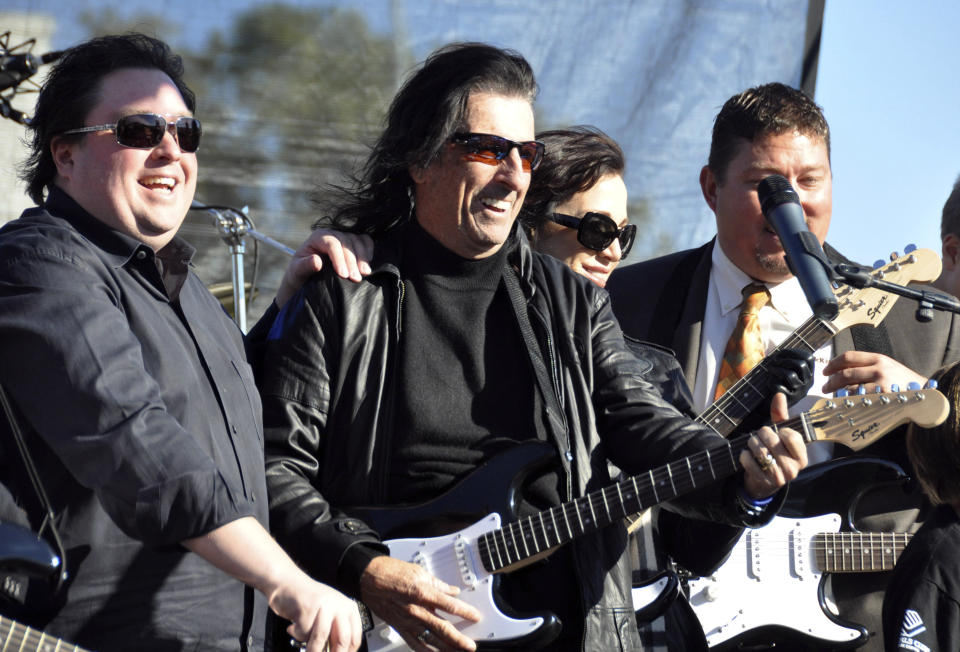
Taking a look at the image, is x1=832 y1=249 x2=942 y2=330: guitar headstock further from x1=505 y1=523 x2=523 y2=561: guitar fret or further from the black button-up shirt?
the black button-up shirt

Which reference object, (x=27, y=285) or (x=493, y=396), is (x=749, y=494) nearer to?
(x=493, y=396)

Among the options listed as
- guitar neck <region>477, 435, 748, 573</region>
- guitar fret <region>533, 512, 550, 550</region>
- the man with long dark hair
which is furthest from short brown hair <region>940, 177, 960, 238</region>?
the man with long dark hair

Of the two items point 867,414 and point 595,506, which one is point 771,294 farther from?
point 595,506

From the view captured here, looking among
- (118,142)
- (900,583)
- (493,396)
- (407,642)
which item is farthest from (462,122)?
(900,583)

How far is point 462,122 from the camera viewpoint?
302 cm

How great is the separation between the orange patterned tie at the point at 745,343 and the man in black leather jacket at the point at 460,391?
2.44 feet

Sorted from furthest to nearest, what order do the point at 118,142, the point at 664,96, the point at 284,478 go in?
1. the point at 664,96
2. the point at 284,478
3. the point at 118,142

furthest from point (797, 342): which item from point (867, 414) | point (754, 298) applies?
point (867, 414)

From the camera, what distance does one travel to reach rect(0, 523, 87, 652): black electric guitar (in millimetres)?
1894

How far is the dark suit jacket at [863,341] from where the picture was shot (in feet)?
12.1

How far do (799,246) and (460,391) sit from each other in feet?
2.96

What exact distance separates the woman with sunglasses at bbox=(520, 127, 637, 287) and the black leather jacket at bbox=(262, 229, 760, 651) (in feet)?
2.82

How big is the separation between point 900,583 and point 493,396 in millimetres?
1196

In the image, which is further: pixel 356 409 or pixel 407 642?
pixel 356 409
